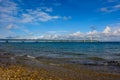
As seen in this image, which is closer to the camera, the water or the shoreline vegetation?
the shoreline vegetation

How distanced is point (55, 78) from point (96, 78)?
353cm

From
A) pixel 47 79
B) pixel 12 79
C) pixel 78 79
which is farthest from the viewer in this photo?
pixel 78 79

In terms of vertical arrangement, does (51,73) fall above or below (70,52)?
above

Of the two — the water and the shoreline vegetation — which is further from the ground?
the shoreline vegetation

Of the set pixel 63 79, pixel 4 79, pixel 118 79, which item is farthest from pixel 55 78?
pixel 118 79

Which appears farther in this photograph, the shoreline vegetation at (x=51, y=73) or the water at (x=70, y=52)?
the water at (x=70, y=52)

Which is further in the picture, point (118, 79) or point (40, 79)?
point (118, 79)

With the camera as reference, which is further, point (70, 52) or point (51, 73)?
point (70, 52)

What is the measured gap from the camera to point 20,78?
12664 millimetres

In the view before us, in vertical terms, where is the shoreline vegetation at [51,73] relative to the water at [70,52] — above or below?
above

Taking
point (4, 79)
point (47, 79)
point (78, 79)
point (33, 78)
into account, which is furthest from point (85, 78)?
point (4, 79)

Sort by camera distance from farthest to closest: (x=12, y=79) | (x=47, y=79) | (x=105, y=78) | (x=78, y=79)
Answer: (x=105, y=78) < (x=78, y=79) < (x=47, y=79) < (x=12, y=79)

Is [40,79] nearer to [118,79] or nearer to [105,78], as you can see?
[105,78]

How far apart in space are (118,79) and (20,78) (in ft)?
26.1
